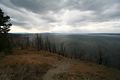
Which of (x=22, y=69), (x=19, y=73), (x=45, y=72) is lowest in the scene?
(x=45, y=72)

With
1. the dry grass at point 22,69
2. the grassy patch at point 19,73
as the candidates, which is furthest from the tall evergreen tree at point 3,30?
the grassy patch at point 19,73

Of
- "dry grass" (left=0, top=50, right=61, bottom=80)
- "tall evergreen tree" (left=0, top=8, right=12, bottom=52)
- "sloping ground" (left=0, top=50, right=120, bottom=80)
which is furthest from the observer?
"tall evergreen tree" (left=0, top=8, right=12, bottom=52)

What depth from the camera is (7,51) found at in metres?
44.1

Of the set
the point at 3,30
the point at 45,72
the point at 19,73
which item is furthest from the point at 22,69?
the point at 3,30

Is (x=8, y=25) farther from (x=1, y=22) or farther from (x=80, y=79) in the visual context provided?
(x=80, y=79)

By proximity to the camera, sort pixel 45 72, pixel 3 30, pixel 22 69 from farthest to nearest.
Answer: pixel 3 30
pixel 45 72
pixel 22 69

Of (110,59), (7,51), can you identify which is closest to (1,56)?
(7,51)

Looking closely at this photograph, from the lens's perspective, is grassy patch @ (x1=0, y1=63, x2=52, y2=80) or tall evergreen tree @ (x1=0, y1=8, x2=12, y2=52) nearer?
grassy patch @ (x1=0, y1=63, x2=52, y2=80)

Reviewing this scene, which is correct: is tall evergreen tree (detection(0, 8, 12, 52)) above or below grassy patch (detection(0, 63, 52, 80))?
above

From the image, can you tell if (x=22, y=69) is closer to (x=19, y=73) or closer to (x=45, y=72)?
(x=19, y=73)

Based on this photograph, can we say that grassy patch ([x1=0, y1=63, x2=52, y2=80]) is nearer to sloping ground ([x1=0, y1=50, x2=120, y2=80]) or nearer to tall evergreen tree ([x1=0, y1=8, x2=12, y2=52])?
sloping ground ([x1=0, y1=50, x2=120, y2=80])

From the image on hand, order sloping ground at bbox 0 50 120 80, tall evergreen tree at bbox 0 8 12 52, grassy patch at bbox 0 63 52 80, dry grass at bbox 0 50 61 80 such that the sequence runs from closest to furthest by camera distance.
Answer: grassy patch at bbox 0 63 52 80 → dry grass at bbox 0 50 61 80 → sloping ground at bbox 0 50 120 80 → tall evergreen tree at bbox 0 8 12 52

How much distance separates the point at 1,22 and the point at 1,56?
8.48 metres

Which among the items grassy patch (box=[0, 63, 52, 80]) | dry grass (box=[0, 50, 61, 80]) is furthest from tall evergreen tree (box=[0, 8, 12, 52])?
grassy patch (box=[0, 63, 52, 80])
